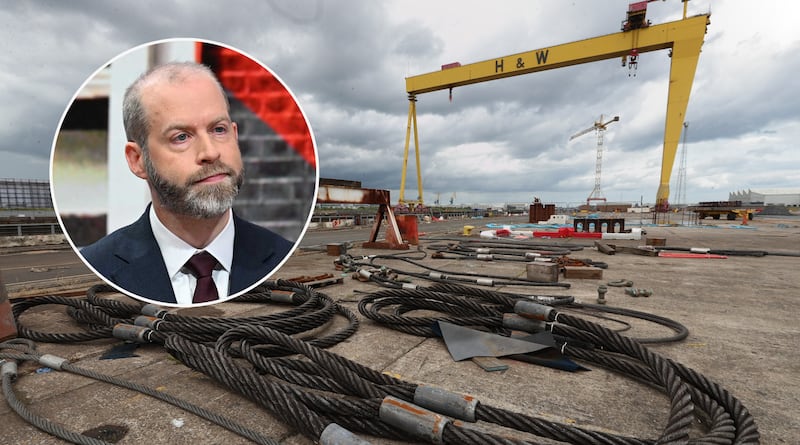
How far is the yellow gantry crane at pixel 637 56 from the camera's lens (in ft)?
72.1

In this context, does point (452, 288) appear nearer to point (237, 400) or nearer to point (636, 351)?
point (636, 351)

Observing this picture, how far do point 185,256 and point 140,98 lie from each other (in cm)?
62

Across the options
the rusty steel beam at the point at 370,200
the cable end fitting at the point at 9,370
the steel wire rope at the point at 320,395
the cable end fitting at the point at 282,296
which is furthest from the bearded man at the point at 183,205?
the rusty steel beam at the point at 370,200

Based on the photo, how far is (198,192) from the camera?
1.33 metres

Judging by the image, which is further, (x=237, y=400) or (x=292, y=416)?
(x=237, y=400)

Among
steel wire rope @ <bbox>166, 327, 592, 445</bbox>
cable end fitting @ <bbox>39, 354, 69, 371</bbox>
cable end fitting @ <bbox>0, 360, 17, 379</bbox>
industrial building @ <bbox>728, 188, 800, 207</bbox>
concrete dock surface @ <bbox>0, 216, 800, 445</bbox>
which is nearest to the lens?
steel wire rope @ <bbox>166, 327, 592, 445</bbox>

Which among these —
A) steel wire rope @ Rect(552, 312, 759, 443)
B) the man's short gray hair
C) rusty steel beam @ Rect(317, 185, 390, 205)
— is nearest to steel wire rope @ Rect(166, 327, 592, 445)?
steel wire rope @ Rect(552, 312, 759, 443)

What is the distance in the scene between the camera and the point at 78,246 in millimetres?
1388

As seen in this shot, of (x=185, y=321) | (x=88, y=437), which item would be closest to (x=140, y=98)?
(x=88, y=437)

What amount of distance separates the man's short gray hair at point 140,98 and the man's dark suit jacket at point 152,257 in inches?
11.5

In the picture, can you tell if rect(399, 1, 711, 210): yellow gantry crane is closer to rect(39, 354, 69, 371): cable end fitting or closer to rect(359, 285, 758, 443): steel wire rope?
rect(359, 285, 758, 443): steel wire rope

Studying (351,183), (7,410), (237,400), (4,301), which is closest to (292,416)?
(237,400)

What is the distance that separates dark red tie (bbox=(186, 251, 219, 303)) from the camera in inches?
60.6

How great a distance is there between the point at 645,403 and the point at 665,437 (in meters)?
0.52
